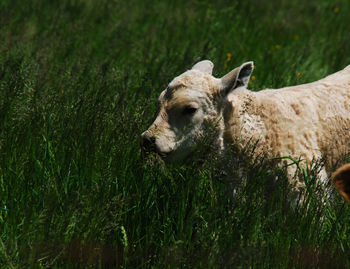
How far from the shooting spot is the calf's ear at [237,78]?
4031mm

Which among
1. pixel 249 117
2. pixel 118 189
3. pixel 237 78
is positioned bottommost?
pixel 118 189

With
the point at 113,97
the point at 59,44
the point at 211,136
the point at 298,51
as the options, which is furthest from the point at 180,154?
the point at 298,51

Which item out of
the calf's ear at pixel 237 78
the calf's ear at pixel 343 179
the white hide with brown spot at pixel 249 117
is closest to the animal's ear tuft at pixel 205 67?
the white hide with brown spot at pixel 249 117

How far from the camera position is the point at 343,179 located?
2.69m

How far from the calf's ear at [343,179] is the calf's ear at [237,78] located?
1.50m

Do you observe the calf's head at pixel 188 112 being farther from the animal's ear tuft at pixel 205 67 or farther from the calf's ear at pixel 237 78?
the animal's ear tuft at pixel 205 67

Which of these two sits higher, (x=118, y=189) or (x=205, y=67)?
(x=205, y=67)

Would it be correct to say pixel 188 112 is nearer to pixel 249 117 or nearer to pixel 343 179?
pixel 249 117

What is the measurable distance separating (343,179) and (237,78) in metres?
1.54

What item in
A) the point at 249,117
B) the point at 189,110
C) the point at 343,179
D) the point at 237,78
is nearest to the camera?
the point at 343,179

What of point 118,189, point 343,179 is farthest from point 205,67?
point 343,179

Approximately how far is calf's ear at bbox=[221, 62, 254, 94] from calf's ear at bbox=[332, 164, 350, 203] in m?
1.50

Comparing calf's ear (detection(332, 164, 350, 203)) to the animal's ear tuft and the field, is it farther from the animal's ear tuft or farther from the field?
the animal's ear tuft

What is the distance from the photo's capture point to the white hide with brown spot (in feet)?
12.7
